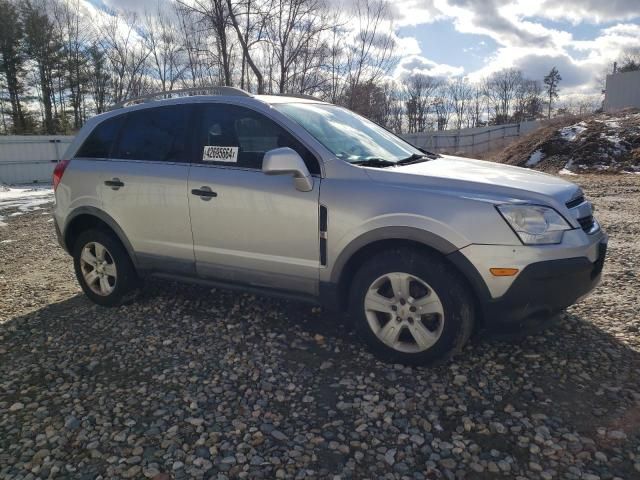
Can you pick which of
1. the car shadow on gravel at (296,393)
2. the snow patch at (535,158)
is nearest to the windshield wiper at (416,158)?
the car shadow on gravel at (296,393)

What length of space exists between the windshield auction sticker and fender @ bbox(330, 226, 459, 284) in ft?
3.82

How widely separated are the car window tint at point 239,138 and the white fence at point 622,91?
91.3ft

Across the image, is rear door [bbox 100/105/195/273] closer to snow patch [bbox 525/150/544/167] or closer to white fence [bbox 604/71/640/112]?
snow patch [bbox 525/150/544/167]

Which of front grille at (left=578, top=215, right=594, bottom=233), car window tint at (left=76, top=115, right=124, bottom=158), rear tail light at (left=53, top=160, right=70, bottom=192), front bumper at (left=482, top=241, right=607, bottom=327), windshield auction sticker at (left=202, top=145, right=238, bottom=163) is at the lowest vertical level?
front bumper at (left=482, top=241, right=607, bottom=327)

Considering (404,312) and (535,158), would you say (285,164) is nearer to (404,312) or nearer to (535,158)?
(404,312)

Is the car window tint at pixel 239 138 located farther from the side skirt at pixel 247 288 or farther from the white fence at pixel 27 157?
the white fence at pixel 27 157

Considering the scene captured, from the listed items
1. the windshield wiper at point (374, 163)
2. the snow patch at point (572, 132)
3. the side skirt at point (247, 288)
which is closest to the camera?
the windshield wiper at point (374, 163)

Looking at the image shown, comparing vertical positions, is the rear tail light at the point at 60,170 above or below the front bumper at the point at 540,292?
above

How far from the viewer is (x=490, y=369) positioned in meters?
3.06

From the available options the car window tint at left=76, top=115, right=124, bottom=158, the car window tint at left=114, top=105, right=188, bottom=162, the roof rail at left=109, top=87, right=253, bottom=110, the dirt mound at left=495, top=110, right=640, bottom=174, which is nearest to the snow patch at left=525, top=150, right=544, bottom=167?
the dirt mound at left=495, top=110, right=640, bottom=174

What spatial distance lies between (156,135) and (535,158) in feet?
47.9

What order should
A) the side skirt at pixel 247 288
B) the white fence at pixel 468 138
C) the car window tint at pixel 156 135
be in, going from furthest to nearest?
1. the white fence at pixel 468 138
2. the car window tint at pixel 156 135
3. the side skirt at pixel 247 288

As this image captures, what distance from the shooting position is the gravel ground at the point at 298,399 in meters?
2.32

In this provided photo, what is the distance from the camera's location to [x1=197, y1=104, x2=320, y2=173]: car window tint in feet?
11.4
